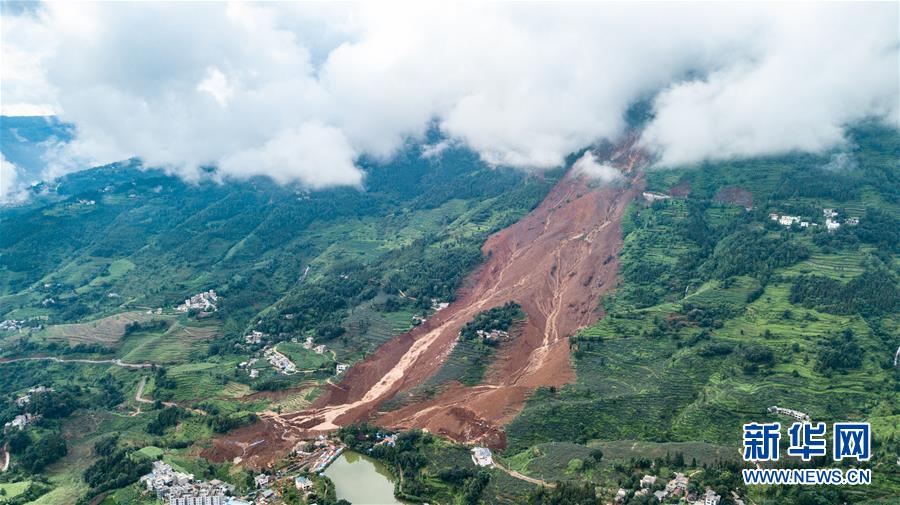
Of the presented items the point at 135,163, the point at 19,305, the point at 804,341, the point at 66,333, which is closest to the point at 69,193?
the point at 135,163

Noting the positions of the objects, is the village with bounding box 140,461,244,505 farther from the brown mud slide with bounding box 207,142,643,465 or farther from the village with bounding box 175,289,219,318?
the village with bounding box 175,289,219,318

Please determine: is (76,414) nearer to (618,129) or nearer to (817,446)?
(817,446)

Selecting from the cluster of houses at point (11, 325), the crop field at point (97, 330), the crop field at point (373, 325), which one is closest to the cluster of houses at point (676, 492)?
the crop field at point (373, 325)

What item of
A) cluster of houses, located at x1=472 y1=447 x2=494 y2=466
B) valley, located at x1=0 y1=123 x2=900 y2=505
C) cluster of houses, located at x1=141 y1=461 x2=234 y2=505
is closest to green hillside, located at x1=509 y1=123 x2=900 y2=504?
valley, located at x1=0 y1=123 x2=900 y2=505

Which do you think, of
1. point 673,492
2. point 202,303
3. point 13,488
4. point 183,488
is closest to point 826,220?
point 673,492

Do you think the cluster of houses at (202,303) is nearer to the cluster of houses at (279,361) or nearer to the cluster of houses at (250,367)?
the cluster of houses at (279,361)
